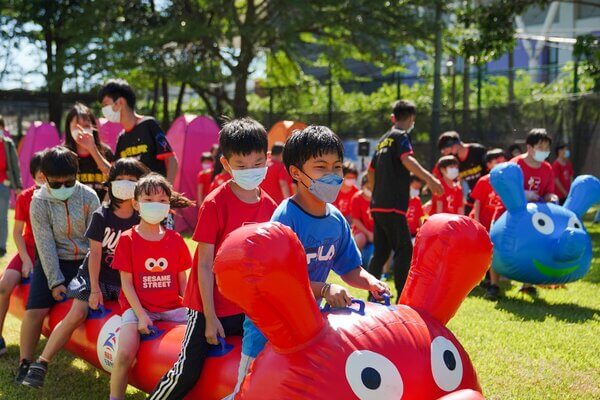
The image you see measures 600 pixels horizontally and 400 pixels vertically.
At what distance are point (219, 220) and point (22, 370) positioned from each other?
2265 mm

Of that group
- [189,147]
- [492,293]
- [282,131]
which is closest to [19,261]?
[492,293]

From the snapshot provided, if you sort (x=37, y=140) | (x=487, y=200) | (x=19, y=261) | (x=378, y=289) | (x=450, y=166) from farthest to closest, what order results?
(x=37, y=140) → (x=450, y=166) → (x=487, y=200) → (x=19, y=261) → (x=378, y=289)

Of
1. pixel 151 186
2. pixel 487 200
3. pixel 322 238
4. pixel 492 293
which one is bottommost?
pixel 492 293

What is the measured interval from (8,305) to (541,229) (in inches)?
192

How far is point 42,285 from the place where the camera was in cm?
499

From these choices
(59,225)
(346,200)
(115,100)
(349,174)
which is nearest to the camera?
(59,225)

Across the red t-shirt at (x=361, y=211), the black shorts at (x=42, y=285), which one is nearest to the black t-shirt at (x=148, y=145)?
the black shorts at (x=42, y=285)

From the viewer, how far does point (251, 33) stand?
18.2 m

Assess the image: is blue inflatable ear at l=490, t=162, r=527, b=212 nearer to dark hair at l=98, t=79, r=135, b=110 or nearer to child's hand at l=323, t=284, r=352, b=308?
dark hair at l=98, t=79, r=135, b=110

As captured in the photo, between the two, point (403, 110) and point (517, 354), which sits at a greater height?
point (403, 110)

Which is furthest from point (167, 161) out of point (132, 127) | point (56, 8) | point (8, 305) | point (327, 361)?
point (56, 8)

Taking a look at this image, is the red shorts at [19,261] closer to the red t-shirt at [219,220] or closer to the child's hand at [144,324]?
the child's hand at [144,324]

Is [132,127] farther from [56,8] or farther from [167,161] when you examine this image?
[56,8]

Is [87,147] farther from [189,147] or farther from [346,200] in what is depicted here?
[189,147]
